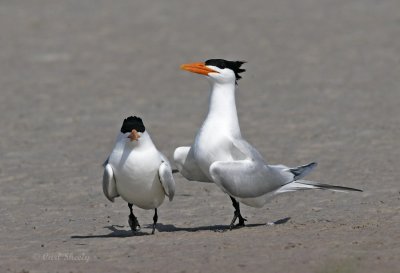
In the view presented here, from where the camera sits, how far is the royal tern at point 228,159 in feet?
26.5

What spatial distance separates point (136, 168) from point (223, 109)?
2.76 feet

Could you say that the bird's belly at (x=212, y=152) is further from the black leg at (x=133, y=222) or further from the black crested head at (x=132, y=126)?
the black leg at (x=133, y=222)

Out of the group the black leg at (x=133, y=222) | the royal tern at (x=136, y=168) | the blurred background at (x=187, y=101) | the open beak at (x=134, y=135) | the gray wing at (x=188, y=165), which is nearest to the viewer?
the open beak at (x=134, y=135)

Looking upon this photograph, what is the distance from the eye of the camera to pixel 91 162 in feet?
38.6

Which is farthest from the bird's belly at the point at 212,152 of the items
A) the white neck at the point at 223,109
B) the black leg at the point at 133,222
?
the black leg at the point at 133,222

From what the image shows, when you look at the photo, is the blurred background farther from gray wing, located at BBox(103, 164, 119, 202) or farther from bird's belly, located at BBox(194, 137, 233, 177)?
bird's belly, located at BBox(194, 137, 233, 177)

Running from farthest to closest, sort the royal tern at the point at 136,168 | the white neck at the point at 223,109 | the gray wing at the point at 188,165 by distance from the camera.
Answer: the gray wing at the point at 188,165, the white neck at the point at 223,109, the royal tern at the point at 136,168

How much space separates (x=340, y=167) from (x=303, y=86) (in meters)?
4.51

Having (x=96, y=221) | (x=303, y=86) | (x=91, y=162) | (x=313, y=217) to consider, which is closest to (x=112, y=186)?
(x=96, y=221)

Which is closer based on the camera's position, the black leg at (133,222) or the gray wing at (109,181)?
the gray wing at (109,181)

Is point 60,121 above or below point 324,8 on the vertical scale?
below

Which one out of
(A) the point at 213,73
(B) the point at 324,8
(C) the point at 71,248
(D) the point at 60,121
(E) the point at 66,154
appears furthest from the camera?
(B) the point at 324,8

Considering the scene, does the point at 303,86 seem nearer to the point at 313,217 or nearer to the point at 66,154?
the point at 66,154

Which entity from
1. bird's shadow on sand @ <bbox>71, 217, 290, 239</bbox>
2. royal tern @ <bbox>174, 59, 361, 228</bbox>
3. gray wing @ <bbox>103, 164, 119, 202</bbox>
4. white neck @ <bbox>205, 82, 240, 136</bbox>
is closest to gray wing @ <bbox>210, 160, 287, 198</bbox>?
royal tern @ <bbox>174, 59, 361, 228</bbox>
